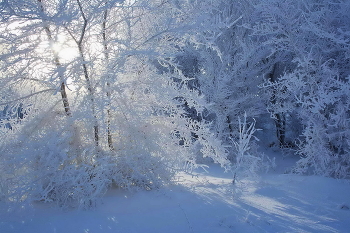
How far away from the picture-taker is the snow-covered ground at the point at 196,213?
352 centimetres

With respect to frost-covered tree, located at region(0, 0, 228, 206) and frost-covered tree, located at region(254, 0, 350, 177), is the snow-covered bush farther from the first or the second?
frost-covered tree, located at region(254, 0, 350, 177)

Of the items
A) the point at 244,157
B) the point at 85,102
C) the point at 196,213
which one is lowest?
the point at 196,213

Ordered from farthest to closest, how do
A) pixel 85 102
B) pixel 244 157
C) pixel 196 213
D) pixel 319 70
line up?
pixel 319 70
pixel 244 157
pixel 85 102
pixel 196 213

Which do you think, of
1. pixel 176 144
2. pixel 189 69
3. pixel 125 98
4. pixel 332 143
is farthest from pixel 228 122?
pixel 125 98

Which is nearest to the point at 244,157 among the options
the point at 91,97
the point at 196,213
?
the point at 196,213

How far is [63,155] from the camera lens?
397 centimetres

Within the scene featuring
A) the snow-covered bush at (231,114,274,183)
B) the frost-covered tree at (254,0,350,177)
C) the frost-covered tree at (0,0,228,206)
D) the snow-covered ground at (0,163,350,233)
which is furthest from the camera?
the frost-covered tree at (254,0,350,177)

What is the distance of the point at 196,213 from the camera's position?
395 cm

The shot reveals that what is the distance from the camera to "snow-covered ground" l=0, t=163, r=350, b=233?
11.5ft

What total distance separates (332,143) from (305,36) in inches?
121

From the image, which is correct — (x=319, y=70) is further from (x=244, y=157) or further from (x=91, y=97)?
(x=91, y=97)

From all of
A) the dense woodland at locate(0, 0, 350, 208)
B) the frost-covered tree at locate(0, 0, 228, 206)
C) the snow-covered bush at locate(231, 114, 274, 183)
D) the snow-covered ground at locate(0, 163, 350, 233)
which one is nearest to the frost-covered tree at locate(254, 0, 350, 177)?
the dense woodland at locate(0, 0, 350, 208)

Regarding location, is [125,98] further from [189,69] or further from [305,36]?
[189,69]

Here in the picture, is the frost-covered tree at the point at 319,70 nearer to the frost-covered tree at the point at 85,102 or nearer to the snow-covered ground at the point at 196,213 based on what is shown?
the snow-covered ground at the point at 196,213
